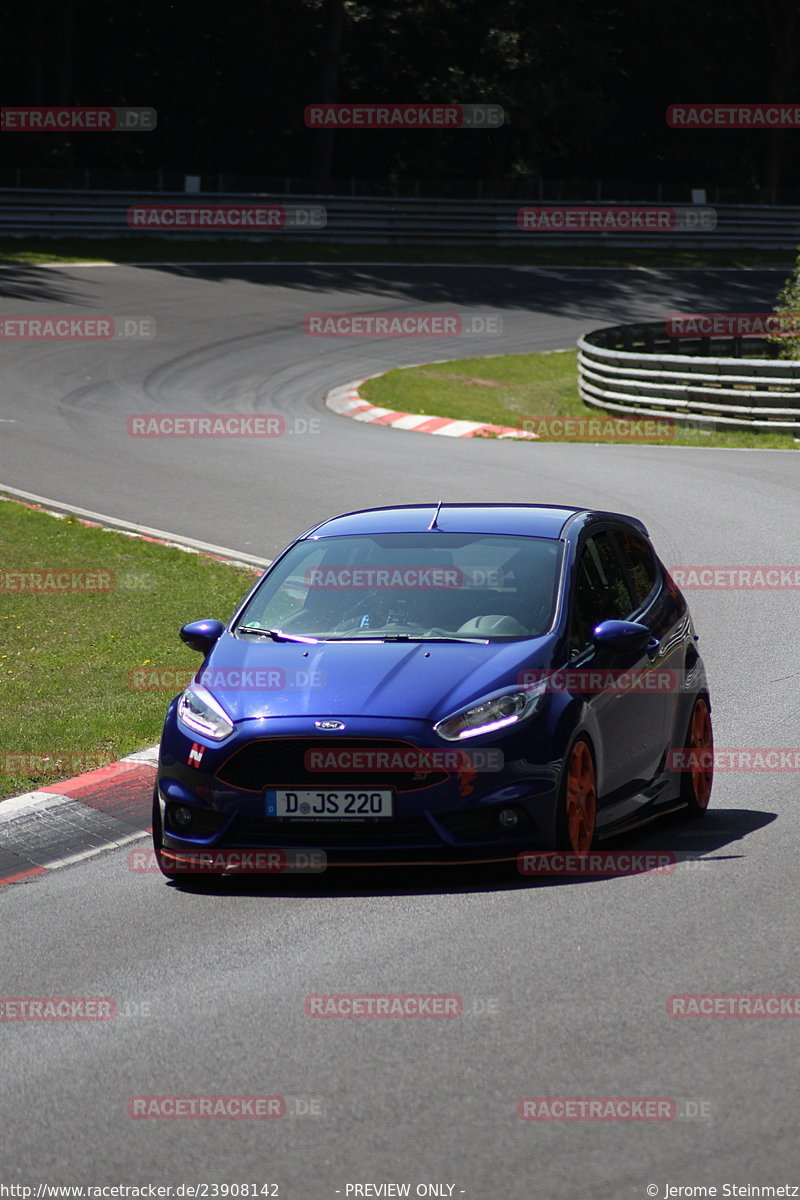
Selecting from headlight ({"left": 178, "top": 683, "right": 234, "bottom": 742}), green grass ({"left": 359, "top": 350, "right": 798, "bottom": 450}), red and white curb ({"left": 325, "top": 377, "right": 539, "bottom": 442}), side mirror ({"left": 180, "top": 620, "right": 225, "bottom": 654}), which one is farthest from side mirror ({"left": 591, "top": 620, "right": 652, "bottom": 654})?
red and white curb ({"left": 325, "top": 377, "right": 539, "bottom": 442})

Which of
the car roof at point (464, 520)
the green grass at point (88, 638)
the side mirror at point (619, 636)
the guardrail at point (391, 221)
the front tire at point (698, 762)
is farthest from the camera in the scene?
the guardrail at point (391, 221)

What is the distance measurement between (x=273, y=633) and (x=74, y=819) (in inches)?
56.8

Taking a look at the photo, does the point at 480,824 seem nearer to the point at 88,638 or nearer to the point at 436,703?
the point at 436,703

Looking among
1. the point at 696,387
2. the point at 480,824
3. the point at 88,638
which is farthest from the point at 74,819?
the point at 696,387

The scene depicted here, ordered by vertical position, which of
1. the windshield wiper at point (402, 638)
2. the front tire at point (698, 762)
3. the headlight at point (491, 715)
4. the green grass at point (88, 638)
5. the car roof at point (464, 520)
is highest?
the car roof at point (464, 520)

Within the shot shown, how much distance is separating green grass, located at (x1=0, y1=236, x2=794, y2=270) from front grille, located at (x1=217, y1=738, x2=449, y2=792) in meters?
34.8

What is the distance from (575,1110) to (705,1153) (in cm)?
44

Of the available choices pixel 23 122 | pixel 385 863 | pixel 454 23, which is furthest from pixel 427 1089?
pixel 454 23

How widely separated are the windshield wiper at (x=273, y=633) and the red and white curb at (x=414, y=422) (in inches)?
693

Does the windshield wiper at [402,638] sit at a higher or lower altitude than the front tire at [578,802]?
higher

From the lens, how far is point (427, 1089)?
496cm

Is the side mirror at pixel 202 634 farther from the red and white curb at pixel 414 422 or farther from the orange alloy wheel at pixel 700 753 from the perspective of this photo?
the red and white curb at pixel 414 422

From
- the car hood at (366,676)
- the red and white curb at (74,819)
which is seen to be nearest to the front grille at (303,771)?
the car hood at (366,676)

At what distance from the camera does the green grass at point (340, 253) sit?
4222cm
